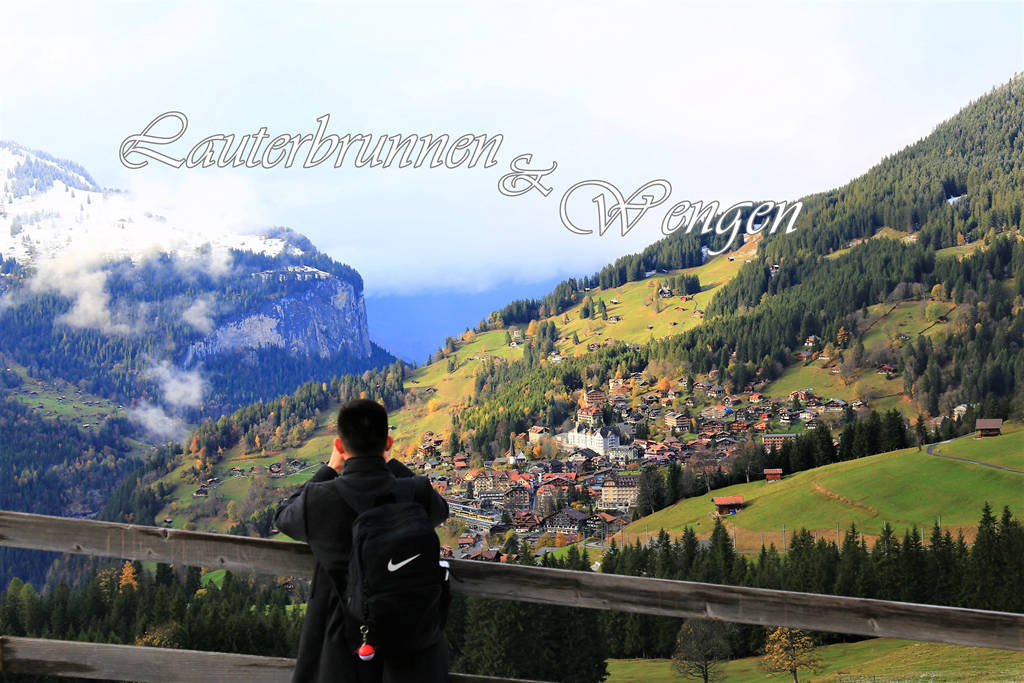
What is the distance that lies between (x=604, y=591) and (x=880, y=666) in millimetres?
21871

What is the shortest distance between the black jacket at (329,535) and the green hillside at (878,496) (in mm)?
84088

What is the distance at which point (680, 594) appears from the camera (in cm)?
470

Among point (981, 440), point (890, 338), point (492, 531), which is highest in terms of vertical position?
point (890, 338)

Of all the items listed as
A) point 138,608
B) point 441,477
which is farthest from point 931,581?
point 441,477

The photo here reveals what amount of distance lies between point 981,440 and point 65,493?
647 feet

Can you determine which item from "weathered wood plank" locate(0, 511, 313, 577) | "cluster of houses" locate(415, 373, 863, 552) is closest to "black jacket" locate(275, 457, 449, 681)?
"weathered wood plank" locate(0, 511, 313, 577)

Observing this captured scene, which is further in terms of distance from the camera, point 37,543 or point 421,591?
point 37,543

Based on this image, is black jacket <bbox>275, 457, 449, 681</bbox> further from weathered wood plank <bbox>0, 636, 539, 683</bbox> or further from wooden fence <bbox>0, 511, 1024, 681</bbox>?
weathered wood plank <bbox>0, 636, 539, 683</bbox>

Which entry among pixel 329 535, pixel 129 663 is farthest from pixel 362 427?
pixel 129 663

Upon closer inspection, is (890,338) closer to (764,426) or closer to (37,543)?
(764,426)

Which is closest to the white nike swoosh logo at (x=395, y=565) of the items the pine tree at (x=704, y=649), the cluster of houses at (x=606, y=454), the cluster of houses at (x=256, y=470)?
the pine tree at (x=704, y=649)

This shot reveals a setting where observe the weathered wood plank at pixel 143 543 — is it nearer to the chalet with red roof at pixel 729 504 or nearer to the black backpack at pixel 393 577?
the black backpack at pixel 393 577

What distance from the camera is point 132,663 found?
5266 millimetres

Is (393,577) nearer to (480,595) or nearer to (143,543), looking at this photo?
(480,595)
